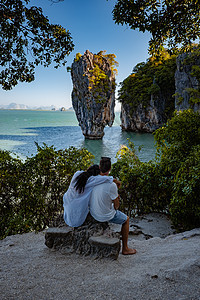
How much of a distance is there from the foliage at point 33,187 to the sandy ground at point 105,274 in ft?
4.77

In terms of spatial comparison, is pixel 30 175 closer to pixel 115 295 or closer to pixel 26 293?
pixel 26 293

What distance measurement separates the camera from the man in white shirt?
3162 millimetres

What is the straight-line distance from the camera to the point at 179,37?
5883 mm

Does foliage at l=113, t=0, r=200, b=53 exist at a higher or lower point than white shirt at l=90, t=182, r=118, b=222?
higher

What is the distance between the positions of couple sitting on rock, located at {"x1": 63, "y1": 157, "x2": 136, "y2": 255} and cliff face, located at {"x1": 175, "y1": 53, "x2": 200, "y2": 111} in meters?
29.2

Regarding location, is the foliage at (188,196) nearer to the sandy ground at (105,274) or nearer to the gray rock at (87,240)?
the sandy ground at (105,274)

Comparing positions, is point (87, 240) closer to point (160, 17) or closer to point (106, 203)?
point (106, 203)

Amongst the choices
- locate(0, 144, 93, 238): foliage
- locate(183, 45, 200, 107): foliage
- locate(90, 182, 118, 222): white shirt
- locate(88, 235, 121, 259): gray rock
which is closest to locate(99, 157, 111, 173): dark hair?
locate(90, 182, 118, 222): white shirt

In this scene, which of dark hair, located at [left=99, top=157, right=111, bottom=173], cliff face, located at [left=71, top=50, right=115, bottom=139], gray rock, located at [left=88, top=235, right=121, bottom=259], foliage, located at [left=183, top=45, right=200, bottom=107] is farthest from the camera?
cliff face, located at [left=71, top=50, right=115, bottom=139]

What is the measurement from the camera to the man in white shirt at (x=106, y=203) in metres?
3.16

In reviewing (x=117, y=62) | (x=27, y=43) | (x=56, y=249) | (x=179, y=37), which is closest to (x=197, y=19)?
(x=179, y=37)

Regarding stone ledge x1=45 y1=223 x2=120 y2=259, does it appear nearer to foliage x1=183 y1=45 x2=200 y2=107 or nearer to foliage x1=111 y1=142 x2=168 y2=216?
foliage x1=111 y1=142 x2=168 y2=216

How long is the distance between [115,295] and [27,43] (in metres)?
5.91

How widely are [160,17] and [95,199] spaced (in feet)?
17.7
